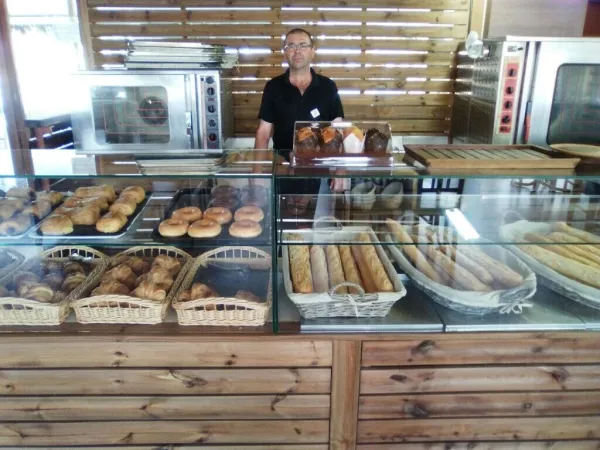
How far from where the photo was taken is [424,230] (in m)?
1.86

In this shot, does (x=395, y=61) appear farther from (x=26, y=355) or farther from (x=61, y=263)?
(x=26, y=355)

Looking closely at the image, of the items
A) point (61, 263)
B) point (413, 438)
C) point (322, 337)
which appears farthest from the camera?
point (61, 263)

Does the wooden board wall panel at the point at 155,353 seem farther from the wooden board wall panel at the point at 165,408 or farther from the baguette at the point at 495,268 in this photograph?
the baguette at the point at 495,268

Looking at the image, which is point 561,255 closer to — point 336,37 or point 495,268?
point 495,268

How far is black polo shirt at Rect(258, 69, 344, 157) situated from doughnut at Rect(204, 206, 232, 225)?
1.40 m

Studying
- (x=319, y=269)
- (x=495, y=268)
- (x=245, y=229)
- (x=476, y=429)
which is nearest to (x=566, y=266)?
(x=495, y=268)

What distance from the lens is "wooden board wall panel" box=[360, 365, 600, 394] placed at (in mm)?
1747

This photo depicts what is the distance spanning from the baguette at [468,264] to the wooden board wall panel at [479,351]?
236mm

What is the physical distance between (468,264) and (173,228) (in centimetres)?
118

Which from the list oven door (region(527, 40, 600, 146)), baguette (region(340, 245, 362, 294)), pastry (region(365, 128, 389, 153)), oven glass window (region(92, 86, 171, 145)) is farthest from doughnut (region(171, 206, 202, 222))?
oven door (region(527, 40, 600, 146))

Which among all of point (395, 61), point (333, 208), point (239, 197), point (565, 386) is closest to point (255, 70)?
point (395, 61)

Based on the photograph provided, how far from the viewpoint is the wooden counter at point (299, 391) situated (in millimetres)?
1708

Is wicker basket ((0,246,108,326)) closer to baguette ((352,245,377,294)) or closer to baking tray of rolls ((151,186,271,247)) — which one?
baking tray of rolls ((151,186,271,247))

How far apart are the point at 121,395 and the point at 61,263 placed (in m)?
0.69
